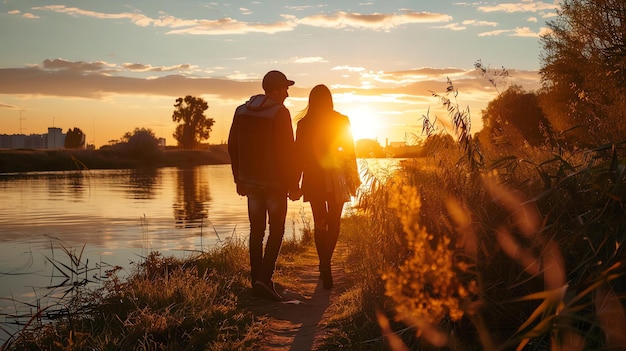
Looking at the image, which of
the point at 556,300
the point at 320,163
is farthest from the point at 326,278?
the point at 556,300

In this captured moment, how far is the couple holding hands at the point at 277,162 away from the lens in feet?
24.5

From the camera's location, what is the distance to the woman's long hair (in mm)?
8273

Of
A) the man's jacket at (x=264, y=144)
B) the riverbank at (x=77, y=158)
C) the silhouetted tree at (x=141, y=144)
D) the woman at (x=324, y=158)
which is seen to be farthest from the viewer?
the silhouetted tree at (x=141, y=144)

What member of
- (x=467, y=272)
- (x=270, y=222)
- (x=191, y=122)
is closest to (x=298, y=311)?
(x=270, y=222)

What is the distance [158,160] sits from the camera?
282 ft

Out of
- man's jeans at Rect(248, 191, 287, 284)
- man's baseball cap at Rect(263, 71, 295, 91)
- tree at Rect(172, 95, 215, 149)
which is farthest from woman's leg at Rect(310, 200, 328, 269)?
tree at Rect(172, 95, 215, 149)

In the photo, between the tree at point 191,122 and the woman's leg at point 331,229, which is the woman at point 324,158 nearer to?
the woman's leg at point 331,229

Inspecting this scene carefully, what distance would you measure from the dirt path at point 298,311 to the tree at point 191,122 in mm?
119787

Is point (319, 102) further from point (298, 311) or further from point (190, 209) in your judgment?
point (190, 209)

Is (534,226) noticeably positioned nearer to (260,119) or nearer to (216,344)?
(216,344)

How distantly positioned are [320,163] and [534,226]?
14.3 ft

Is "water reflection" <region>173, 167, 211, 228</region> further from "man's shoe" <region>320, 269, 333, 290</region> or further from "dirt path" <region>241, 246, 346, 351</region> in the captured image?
"man's shoe" <region>320, 269, 333, 290</region>

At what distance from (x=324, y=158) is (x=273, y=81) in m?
1.31

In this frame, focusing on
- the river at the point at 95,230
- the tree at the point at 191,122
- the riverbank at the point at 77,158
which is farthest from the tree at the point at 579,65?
the tree at the point at 191,122
